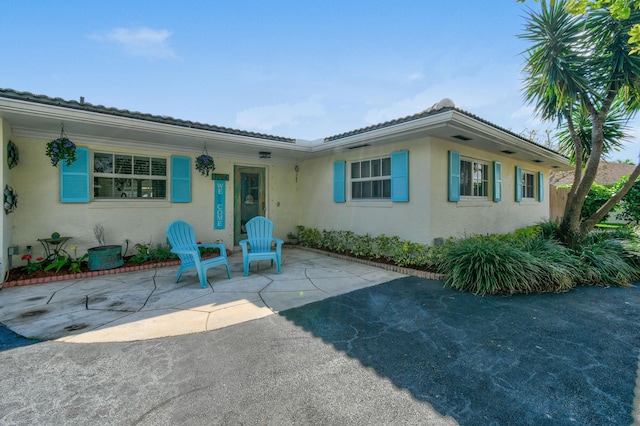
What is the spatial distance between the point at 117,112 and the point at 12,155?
1751mm

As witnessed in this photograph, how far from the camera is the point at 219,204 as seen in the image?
23.4 ft

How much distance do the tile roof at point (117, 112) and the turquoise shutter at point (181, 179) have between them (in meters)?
1.29

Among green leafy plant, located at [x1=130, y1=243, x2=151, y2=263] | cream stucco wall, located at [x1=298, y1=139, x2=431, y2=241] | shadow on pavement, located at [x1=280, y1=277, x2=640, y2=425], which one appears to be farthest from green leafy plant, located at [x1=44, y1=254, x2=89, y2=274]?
cream stucco wall, located at [x1=298, y1=139, x2=431, y2=241]

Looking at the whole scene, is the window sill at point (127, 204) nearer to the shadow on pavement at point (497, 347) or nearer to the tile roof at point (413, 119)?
the tile roof at point (413, 119)

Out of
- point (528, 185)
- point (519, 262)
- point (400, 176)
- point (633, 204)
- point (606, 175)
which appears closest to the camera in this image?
point (519, 262)

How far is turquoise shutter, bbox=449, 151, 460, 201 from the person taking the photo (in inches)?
231

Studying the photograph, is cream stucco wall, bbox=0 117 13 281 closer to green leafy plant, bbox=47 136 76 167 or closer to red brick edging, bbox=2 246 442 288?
red brick edging, bbox=2 246 442 288

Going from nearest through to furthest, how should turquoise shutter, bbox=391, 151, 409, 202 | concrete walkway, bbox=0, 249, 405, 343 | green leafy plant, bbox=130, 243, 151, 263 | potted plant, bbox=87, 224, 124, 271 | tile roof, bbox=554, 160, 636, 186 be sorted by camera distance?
concrete walkway, bbox=0, 249, 405, 343
potted plant, bbox=87, 224, 124, 271
green leafy plant, bbox=130, 243, 151, 263
turquoise shutter, bbox=391, 151, 409, 202
tile roof, bbox=554, 160, 636, 186

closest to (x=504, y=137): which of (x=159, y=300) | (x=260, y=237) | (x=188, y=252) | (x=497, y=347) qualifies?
(x=497, y=347)

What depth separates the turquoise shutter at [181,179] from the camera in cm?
639

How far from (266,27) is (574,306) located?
24.3ft

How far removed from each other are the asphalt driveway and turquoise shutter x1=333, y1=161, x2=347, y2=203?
13.6 feet

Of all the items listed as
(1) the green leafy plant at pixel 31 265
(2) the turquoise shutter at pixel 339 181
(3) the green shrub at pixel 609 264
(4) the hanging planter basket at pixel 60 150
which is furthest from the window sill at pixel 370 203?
(1) the green leafy plant at pixel 31 265

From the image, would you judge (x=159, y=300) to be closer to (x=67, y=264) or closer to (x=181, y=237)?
(x=181, y=237)
